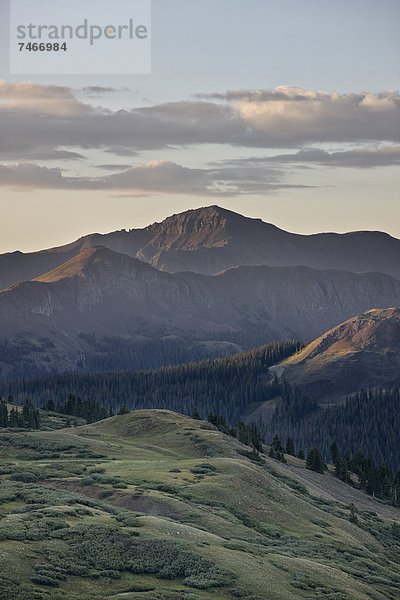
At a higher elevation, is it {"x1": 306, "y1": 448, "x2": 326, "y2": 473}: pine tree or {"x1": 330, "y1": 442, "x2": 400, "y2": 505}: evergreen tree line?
{"x1": 306, "y1": 448, "x2": 326, "y2": 473}: pine tree

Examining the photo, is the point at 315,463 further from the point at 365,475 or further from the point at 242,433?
the point at 242,433

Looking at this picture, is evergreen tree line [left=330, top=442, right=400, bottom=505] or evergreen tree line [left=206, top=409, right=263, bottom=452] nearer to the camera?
evergreen tree line [left=206, top=409, right=263, bottom=452]

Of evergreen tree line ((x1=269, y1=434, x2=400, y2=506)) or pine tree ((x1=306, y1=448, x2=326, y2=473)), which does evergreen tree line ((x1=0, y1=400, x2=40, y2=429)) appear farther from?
pine tree ((x1=306, y1=448, x2=326, y2=473))

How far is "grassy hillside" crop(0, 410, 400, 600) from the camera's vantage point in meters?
58.5

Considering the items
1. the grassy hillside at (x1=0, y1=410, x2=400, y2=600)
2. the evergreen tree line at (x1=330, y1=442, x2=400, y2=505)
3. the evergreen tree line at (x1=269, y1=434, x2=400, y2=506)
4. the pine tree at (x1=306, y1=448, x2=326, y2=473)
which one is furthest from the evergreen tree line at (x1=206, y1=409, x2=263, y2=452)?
the grassy hillside at (x1=0, y1=410, x2=400, y2=600)

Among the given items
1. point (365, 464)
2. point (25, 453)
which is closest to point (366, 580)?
point (25, 453)

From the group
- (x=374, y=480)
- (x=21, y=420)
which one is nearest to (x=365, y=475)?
(x=374, y=480)

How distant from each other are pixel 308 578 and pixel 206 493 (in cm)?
2825

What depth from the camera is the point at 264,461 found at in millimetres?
133625

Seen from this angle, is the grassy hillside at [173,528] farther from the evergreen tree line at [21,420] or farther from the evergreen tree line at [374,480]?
the evergreen tree line at [21,420]

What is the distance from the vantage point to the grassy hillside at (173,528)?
58500 millimetres

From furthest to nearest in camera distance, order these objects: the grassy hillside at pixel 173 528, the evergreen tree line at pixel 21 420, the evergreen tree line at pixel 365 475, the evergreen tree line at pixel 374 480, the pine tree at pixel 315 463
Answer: the evergreen tree line at pixel 21 420
the pine tree at pixel 315 463
the evergreen tree line at pixel 374 480
the evergreen tree line at pixel 365 475
the grassy hillside at pixel 173 528

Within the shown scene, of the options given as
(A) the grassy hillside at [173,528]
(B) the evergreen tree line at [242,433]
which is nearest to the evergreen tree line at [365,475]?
(B) the evergreen tree line at [242,433]

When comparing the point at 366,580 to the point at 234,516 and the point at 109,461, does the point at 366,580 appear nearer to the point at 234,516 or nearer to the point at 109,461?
the point at 234,516
